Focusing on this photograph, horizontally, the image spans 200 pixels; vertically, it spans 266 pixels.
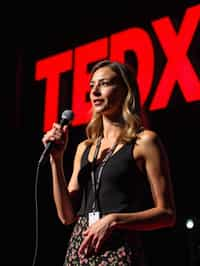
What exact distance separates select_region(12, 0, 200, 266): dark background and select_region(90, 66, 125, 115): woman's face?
62.8 inches

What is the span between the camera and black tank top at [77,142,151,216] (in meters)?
1.32

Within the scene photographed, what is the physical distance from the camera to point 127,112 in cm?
147

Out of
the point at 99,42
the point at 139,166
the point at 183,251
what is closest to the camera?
the point at 139,166

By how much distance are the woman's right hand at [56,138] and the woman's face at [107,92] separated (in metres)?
0.15

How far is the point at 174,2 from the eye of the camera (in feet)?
10.6

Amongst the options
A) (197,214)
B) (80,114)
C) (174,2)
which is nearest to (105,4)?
Result: (174,2)

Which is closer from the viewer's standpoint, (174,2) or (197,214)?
(174,2)

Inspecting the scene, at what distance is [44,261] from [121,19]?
1823 millimetres

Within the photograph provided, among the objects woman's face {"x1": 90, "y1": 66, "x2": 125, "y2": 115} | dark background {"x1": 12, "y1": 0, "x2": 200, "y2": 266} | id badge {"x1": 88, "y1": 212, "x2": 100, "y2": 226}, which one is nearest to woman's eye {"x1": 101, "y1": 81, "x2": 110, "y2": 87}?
woman's face {"x1": 90, "y1": 66, "x2": 125, "y2": 115}

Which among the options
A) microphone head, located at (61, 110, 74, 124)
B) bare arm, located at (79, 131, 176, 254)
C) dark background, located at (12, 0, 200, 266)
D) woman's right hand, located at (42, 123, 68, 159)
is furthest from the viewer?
dark background, located at (12, 0, 200, 266)

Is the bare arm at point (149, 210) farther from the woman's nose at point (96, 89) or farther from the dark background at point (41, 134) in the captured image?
the dark background at point (41, 134)

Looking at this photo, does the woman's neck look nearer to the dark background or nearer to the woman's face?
the woman's face

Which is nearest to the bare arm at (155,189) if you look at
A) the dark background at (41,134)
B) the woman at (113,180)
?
the woman at (113,180)

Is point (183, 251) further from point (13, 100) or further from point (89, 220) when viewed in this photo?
point (89, 220)
